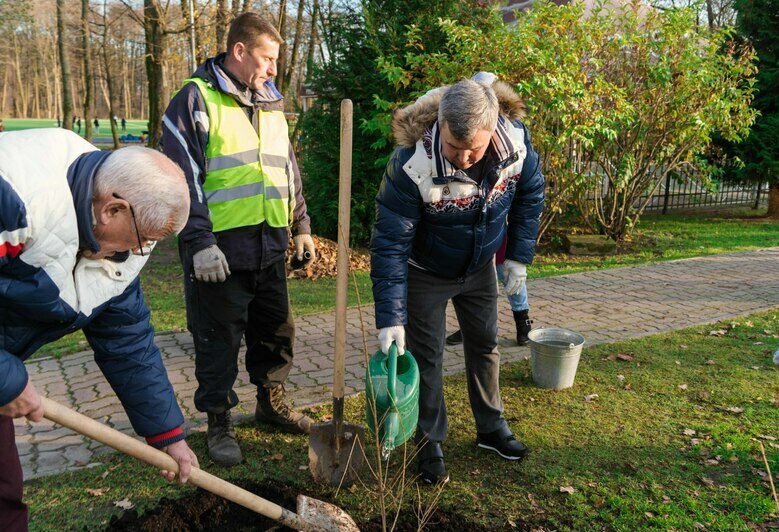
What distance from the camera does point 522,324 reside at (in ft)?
17.5

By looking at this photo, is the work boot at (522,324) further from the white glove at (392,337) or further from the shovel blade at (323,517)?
the shovel blade at (323,517)

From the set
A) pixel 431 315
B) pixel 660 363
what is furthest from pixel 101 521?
pixel 660 363

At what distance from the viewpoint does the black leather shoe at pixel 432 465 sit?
10.7ft

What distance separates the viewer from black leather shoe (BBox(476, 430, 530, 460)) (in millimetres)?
3494

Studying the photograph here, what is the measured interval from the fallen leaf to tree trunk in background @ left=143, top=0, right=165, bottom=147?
368 inches

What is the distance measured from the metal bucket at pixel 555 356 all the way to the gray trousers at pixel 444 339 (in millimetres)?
940

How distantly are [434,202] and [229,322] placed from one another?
4.28 ft

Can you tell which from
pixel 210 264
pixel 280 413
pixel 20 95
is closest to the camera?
pixel 210 264

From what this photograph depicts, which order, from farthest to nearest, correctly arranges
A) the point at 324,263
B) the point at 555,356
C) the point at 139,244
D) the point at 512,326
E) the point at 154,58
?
the point at 154,58, the point at 324,263, the point at 512,326, the point at 555,356, the point at 139,244

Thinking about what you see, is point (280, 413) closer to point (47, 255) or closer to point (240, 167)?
point (240, 167)

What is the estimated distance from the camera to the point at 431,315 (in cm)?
322

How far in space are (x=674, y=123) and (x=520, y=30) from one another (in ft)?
10.5

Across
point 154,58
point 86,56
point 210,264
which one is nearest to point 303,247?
point 210,264

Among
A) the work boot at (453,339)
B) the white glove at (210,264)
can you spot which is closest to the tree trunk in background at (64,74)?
the work boot at (453,339)
